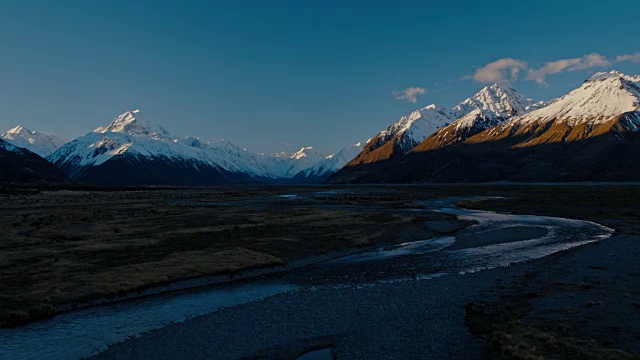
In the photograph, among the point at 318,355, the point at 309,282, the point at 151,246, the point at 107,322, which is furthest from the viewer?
the point at 151,246

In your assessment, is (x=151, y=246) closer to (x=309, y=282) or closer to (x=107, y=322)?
(x=309, y=282)

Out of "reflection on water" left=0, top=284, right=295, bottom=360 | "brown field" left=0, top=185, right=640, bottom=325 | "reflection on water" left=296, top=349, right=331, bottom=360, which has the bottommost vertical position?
"reflection on water" left=296, top=349, right=331, bottom=360

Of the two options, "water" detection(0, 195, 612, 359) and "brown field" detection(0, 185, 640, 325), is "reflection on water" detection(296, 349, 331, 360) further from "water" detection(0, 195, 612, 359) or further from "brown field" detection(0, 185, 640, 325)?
"brown field" detection(0, 185, 640, 325)

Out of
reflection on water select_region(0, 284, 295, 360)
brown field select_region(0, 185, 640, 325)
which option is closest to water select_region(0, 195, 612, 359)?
reflection on water select_region(0, 284, 295, 360)

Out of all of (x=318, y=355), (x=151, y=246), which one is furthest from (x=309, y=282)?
(x=151, y=246)

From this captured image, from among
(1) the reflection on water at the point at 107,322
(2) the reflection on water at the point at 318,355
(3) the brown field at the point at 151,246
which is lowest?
(2) the reflection on water at the point at 318,355

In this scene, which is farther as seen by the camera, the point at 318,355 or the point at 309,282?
the point at 309,282

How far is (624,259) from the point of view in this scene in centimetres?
4062

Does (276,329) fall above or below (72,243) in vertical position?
below

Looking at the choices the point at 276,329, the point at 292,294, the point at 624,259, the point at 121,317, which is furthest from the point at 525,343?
the point at 624,259

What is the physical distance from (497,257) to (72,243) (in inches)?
2014

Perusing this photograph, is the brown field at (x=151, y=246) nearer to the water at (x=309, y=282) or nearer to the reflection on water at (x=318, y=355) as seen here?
the water at (x=309, y=282)

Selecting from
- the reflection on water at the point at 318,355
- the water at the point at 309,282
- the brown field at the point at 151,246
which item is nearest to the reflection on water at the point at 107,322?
the water at the point at 309,282

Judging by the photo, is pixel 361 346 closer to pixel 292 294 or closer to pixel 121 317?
pixel 292 294
